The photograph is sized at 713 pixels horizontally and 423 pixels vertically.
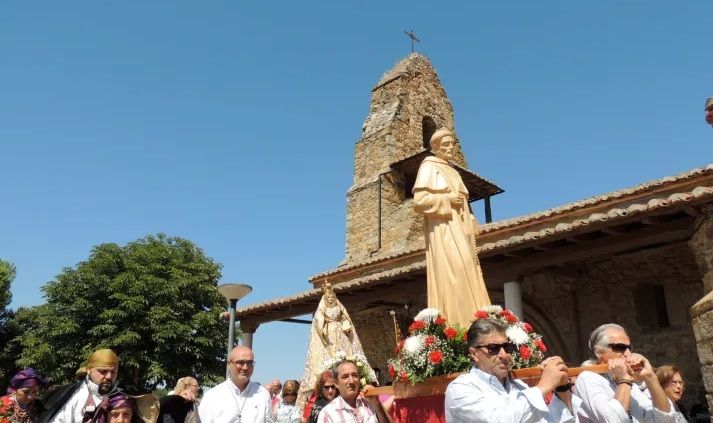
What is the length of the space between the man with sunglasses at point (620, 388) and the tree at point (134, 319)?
18908 mm

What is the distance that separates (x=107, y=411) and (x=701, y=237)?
7.94 m

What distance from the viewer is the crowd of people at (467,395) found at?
2598mm

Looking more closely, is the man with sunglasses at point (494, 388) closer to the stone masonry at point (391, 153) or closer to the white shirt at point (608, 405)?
the white shirt at point (608, 405)

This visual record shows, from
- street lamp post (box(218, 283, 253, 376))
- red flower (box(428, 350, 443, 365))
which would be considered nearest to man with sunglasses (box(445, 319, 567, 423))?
red flower (box(428, 350, 443, 365))

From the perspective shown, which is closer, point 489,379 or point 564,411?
point 489,379

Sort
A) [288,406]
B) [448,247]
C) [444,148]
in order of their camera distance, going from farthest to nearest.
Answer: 1. [288,406]
2. [444,148]
3. [448,247]

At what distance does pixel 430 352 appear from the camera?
464 cm

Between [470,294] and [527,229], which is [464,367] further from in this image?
[527,229]

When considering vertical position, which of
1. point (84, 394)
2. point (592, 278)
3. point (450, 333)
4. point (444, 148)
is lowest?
point (84, 394)

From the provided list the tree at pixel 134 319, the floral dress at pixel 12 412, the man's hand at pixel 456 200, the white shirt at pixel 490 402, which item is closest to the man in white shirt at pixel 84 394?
the floral dress at pixel 12 412

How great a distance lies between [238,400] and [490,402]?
7.45 ft

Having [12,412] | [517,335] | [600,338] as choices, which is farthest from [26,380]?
[600,338]

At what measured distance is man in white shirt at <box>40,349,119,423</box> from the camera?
3.81 m

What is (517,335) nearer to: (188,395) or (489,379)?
(489,379)
